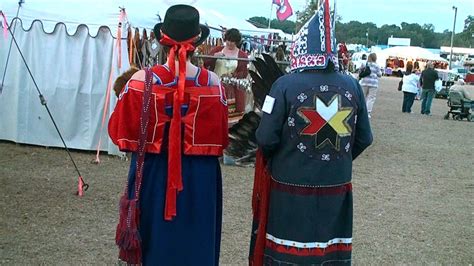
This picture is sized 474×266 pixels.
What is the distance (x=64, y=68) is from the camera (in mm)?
9164

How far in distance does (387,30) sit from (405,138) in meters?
122

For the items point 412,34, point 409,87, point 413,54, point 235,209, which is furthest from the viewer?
point 412,34

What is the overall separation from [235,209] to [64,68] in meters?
3.84

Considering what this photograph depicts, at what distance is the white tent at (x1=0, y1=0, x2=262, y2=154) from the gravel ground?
34 cm

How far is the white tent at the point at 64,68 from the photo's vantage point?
8992mm

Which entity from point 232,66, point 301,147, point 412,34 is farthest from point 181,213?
point 412,34

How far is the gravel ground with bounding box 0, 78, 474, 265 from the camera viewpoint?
541 cm

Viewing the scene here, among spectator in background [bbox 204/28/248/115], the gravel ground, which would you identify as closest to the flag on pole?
the gravel ground

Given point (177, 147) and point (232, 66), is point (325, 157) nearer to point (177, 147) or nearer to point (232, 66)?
point (177, 147)

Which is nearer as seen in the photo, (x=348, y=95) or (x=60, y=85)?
(x=348, y=95)

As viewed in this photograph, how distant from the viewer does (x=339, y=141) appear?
11.5 ft

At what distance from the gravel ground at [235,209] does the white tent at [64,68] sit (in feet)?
1.10

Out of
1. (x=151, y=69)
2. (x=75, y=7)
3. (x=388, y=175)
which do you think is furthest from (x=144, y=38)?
(x=151, y=69)

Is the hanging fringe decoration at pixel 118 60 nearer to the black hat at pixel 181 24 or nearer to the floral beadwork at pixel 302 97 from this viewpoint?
the black hat at pixel 181 24
